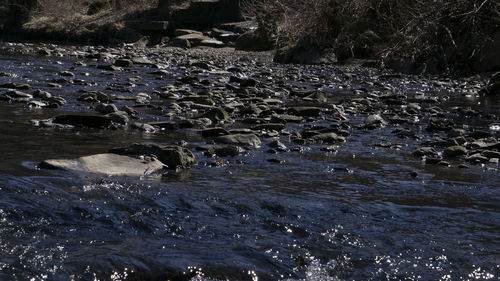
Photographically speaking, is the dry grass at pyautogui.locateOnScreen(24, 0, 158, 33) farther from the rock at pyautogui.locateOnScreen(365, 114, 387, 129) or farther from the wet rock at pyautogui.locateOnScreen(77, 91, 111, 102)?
the rock at pyautogui.locateOnScreen(365, 114, 387, 129)

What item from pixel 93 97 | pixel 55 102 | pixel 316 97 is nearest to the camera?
pixel 55 102

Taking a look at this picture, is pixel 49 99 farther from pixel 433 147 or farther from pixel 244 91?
pixel 433 147

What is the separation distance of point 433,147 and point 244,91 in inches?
173

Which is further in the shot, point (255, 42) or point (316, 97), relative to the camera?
point (255, 42)

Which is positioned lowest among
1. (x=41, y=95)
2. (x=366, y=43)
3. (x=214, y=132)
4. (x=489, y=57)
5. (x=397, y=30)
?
(x=41, y=95)

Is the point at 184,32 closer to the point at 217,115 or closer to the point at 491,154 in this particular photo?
the point at 217,115

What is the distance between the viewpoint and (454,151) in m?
5.94

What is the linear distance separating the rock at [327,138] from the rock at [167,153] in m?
1.80

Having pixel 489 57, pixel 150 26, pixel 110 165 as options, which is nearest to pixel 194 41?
pixel 150 26

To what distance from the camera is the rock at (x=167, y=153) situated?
4.88 metres

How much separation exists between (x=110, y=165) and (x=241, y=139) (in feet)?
5.68

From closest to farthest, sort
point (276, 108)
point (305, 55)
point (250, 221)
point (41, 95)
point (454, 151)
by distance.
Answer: point (250, 221)
point (454, 151)
point (276, 108)
point (41, 95)
point (305, 55)

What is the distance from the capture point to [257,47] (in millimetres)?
22125

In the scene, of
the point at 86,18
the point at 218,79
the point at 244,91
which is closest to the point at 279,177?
the point at 244,91
